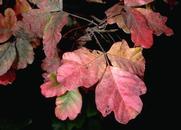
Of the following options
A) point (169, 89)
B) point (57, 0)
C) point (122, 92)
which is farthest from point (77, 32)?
point (169, 89)

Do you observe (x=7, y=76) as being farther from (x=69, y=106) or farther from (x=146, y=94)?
(x=146, y=94)

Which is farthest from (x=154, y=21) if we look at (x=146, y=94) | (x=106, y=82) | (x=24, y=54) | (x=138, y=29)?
(x=146, y=94)

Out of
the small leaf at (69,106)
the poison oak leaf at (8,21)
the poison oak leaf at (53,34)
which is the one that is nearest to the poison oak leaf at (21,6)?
the poison oak leaf at (8,21)

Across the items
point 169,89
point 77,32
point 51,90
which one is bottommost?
point 169,89

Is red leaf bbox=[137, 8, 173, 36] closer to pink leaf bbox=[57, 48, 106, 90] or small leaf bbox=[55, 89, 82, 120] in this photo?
pink leaf bbox=[57, 48, 106, 90]

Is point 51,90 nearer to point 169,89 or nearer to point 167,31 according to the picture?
point 167,31

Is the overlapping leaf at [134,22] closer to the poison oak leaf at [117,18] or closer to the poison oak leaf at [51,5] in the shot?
the poison oak leaf at [117,18]
